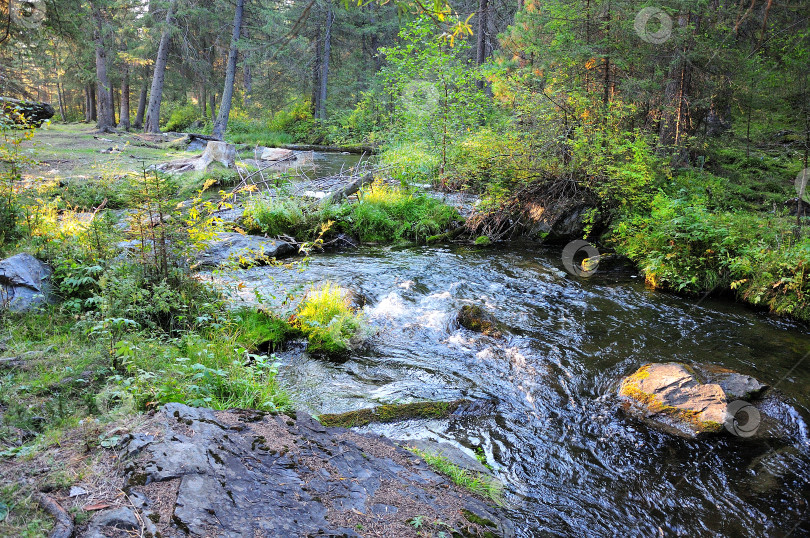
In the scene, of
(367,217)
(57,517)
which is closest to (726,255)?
(367,217)

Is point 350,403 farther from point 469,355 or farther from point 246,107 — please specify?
point 246,107

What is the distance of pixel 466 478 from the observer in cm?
369

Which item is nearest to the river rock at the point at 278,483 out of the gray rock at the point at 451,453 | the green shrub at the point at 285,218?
the gray rock at the point at 451,453

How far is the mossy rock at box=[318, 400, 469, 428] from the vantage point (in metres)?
4.47

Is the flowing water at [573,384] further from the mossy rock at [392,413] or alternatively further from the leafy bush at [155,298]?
the leafy bush at [155,298]

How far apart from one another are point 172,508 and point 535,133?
475 inches

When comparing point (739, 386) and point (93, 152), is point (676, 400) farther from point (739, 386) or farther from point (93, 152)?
point (93, 152)

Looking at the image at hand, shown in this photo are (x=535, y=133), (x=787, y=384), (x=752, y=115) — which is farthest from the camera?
(x=752, y=115)

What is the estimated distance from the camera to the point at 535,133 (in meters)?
12.2

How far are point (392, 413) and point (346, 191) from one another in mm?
9168

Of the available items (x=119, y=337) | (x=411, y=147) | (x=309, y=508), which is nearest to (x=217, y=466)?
(x=309, y=508)

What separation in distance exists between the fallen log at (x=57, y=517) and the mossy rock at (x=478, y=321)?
219 inches

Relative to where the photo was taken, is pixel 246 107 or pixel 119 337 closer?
pixel 119 337

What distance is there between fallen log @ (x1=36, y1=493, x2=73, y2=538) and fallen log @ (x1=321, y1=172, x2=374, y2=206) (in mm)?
9797
